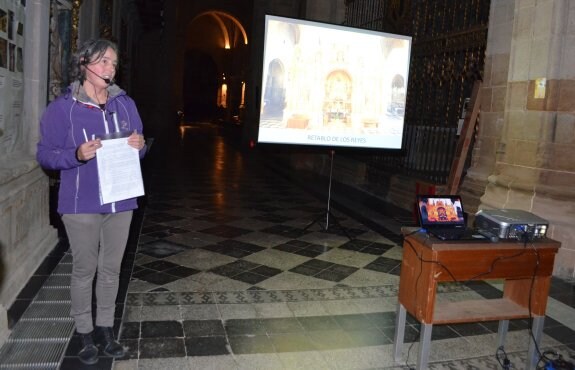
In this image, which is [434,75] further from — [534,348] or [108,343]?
[108,343]

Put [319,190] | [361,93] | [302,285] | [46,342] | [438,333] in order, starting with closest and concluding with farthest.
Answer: [46,342], [438,333], [302,285], [361,93], [319,190]

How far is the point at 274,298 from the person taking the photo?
13.6 ft

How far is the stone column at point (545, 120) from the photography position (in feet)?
16.6

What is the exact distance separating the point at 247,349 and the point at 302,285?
4.38 feet

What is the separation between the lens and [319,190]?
1000 cm

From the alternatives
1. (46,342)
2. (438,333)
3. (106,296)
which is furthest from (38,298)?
(438,333)

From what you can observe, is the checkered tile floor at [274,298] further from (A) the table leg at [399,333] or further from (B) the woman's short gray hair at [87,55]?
(B) the woman's short gray hair at [87,55]

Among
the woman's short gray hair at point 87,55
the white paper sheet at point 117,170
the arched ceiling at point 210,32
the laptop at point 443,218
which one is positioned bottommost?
the laptop at point 443,218

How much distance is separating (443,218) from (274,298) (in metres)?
1.70

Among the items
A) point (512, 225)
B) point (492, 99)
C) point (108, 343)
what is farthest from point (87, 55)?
point (492, 99)

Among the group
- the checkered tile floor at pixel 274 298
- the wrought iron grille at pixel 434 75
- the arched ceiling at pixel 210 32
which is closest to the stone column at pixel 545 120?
the checkered tile floor at pixel 274 298

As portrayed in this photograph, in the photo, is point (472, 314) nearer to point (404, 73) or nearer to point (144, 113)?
point (404, 73)

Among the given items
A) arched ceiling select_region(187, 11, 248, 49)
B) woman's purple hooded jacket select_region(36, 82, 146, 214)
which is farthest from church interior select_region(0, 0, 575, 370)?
arched ceiling select_region(187, 11, 248, 49)

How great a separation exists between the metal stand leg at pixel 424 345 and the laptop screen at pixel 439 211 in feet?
1.92
